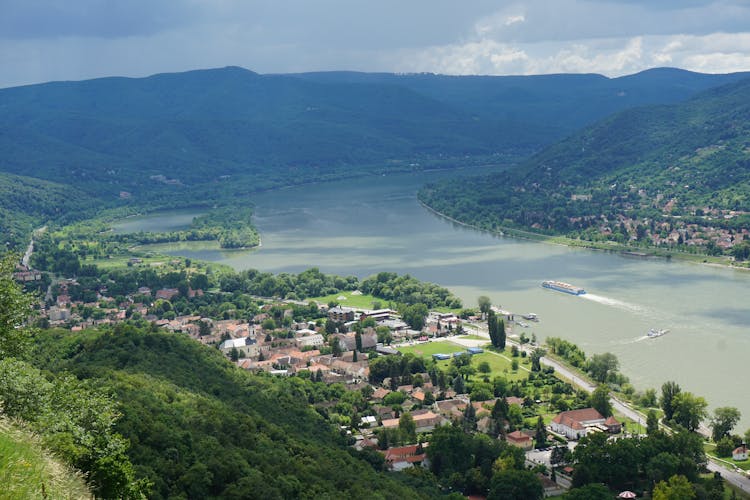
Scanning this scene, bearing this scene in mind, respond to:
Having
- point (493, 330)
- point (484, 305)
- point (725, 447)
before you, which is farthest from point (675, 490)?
point (484, 305)

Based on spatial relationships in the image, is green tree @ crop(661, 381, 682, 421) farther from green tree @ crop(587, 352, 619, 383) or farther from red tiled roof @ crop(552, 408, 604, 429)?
green tree @ crop(587, 352, 619, 383)

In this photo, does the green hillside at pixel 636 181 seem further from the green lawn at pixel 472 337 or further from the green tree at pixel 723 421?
the green tree at pixel 723 421

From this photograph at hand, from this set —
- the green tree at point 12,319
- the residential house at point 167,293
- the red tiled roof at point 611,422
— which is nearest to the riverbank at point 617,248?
the residential house at point 167,293

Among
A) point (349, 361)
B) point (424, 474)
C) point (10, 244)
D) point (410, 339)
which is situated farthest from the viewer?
point (10, 244)

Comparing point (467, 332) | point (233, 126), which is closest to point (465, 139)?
point (233, 126)

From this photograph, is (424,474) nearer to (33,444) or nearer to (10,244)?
(33,444)

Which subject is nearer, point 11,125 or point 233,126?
point 11,125
